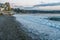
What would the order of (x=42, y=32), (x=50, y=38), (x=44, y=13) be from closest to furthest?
(x=50, y=38)
(x=42, y=32)
(x=44, y=13)

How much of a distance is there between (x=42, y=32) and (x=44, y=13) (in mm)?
244

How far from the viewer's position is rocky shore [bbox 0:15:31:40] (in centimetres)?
131

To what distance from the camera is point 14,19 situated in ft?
4.88

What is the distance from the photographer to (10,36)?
133 cm

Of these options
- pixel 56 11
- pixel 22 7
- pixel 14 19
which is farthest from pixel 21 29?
pixel 56 11

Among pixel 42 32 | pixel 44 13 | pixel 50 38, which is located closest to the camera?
pixel 50 38

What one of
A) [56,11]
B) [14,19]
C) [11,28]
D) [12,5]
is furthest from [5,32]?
[56,11]

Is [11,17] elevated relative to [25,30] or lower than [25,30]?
elevated

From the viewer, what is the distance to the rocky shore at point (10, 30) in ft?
4.31

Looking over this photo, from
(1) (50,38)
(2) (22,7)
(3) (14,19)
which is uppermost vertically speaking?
(2) (22,7)

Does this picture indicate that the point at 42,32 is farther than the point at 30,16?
No

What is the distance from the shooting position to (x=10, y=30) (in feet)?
4.66

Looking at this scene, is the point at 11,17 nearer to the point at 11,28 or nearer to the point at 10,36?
the point at 11,28

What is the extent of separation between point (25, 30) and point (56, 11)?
43cm
